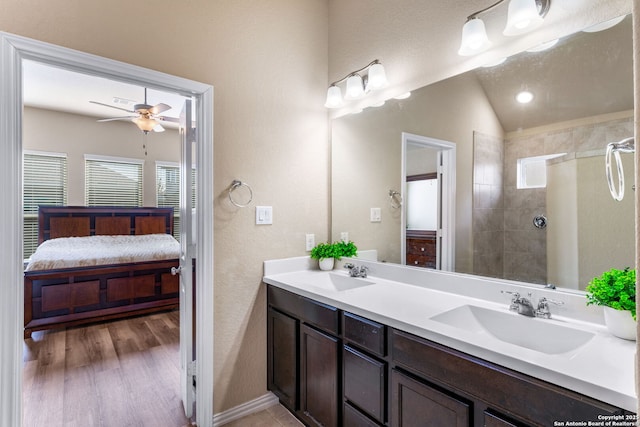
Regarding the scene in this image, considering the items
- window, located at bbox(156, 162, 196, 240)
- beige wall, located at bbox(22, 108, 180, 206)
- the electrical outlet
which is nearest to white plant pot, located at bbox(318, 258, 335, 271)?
the electrical outlet

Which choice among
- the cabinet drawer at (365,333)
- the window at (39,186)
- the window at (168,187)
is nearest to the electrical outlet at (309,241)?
the cabinet drawer at (365,333)

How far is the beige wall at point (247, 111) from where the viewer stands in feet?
5.51

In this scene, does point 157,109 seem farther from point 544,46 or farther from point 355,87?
point 544,46

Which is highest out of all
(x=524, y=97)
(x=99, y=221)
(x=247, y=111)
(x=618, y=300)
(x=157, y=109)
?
(x=157, y=109)

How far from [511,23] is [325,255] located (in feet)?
5.43

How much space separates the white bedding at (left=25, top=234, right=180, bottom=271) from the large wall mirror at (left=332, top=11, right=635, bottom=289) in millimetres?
3596

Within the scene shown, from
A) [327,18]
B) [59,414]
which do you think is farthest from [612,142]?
[59,414]

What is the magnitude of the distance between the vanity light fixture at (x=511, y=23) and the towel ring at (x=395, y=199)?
86 cm

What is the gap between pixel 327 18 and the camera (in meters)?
2.47

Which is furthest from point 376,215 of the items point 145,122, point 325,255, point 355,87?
point 145,122

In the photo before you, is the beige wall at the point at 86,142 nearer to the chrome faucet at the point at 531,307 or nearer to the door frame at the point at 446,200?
the door frame at the point at 446,200

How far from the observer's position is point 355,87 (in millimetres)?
2096

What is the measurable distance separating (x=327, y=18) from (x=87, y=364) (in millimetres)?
3615

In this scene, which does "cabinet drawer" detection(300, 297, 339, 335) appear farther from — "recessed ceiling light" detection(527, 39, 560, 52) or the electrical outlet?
"recessed ceiling light" detection(527, 39, 560, 52)
